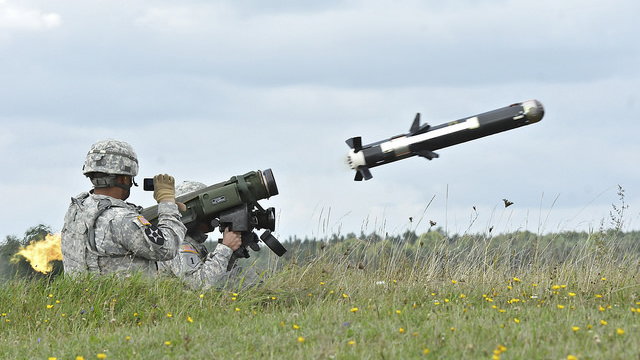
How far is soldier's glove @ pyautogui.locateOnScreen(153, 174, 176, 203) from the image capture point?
33.4 ft

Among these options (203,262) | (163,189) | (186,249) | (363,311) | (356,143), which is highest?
(356,143)

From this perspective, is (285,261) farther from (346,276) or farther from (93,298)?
(93,298)

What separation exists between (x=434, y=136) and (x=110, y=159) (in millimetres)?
4189

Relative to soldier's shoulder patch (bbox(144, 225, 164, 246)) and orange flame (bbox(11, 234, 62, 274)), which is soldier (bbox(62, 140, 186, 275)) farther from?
orange flame (bbox(11, 234, 62, 274))

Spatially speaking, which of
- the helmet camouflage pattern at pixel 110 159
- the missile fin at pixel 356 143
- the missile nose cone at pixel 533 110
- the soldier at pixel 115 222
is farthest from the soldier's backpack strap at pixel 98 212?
the missile nose cone at pixel 533 110

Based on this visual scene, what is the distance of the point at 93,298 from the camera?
33.1 ft

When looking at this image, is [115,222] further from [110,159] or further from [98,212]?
[110,159]

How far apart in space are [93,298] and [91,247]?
0.64 m

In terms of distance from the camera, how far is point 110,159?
995 cm

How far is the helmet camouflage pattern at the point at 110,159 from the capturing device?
32.6ft

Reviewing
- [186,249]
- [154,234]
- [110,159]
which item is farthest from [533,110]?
[110,159]

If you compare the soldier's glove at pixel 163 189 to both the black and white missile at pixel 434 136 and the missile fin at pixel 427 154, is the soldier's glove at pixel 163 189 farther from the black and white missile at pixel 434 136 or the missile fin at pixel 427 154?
the missile fin at pixel 427 154

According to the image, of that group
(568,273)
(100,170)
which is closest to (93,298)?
(100,170)

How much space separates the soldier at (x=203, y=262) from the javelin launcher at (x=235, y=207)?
5.6 inches
